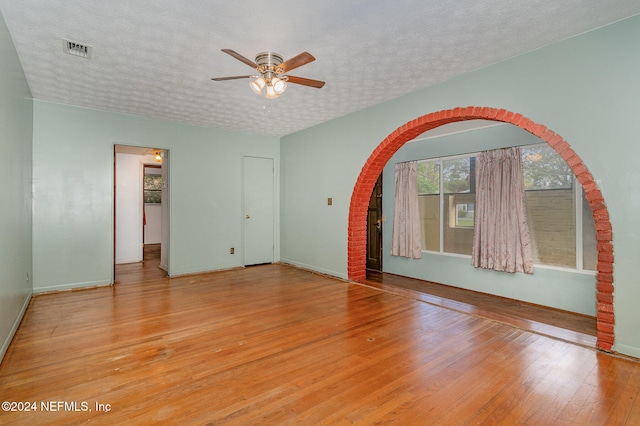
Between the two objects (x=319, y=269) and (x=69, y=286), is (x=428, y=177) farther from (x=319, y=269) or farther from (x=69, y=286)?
(x=69, y=286)

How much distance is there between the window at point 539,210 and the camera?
160 inches

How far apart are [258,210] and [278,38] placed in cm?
409

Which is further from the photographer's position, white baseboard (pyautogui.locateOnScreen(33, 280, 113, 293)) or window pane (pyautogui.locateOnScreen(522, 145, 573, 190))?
white baseboard (pyautogui.locateOnScreen(33, 280, 113, 293))

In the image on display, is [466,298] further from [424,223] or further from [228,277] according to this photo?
[228,277]

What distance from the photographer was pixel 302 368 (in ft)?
7.79

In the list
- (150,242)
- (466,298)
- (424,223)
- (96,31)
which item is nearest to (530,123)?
(466,298)

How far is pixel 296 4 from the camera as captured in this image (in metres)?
2.29

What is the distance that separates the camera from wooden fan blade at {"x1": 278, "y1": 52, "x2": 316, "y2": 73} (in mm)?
2381

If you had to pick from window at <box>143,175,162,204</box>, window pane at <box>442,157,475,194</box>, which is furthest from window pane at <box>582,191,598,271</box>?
window at <box>143,175,162,204</box>

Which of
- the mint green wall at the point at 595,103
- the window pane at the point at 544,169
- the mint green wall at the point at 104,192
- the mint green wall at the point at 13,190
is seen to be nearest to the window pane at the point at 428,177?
the window pane at the point at 544,169

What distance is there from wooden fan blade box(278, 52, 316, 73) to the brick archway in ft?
6.63

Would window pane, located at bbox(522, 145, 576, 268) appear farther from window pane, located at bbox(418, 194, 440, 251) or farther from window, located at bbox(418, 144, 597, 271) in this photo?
window pane, located at bbox(418, 194, 440, 251)

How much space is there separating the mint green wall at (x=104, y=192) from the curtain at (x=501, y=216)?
4280 mm

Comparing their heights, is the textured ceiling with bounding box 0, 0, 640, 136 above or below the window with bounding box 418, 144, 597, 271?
above
